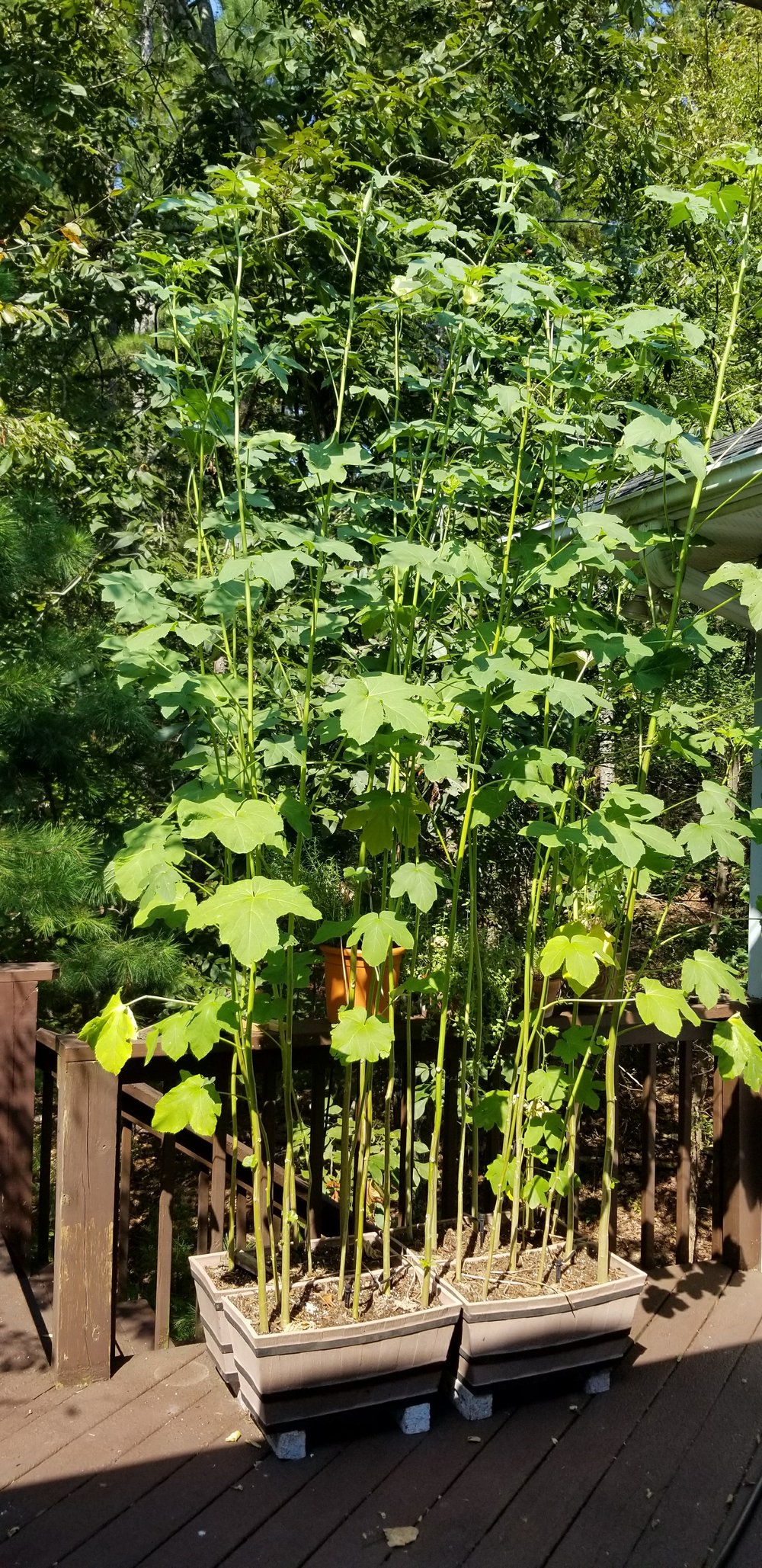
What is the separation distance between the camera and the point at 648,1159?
116 inches

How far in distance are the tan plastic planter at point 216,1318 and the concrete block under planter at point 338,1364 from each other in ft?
0.12

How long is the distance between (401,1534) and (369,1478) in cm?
18

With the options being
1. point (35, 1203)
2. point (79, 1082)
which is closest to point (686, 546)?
point (79, 1082)

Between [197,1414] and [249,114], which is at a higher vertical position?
[249,114]

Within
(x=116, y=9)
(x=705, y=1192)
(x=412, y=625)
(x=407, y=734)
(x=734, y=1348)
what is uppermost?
(x=116, y=9)

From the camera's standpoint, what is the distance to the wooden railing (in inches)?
86.8

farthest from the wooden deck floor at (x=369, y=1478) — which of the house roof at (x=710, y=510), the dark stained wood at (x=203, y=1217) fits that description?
the house roof at (x=710, y=510)

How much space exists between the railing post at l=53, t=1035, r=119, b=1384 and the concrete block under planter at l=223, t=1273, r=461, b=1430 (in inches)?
11.9

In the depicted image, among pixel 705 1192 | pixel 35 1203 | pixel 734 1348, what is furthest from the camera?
pixel 705 1192

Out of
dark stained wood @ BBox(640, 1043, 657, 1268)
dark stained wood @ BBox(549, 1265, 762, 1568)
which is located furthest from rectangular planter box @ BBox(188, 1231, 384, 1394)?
dark stained wood @ BBox(640, 1043, 657, 1268)

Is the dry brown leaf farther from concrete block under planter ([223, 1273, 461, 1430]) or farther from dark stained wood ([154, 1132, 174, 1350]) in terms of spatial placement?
dark stained wood ([154, 1132, 174, 1350])

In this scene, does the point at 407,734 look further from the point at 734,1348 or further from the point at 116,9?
the point at 116,9

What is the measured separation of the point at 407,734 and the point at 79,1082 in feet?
3.23

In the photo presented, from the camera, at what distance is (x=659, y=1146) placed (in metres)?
5.43
